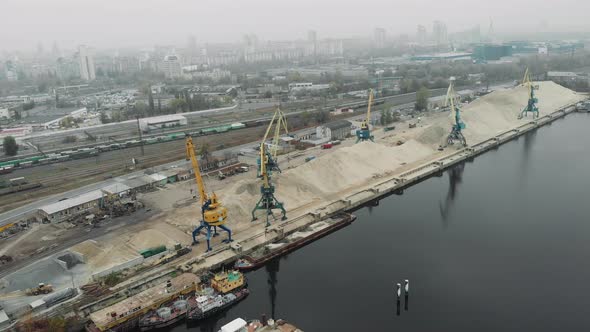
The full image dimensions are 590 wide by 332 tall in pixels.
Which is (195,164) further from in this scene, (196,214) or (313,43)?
(313,43)

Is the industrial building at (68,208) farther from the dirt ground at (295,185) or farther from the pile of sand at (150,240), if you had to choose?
the pile of sand at (150,240)

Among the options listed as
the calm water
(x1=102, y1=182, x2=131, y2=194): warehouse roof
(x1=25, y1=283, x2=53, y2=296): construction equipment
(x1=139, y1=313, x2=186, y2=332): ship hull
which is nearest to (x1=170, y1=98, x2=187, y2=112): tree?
(x1=102, y1=182, x2=131, y2=194): warehouse roof

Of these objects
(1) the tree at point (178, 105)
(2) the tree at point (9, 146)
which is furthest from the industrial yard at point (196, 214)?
(1) the tree at point (178, 105)

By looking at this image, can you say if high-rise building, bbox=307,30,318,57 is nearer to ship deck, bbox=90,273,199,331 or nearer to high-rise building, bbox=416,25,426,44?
high-rise building, bbox=416,25,426,44

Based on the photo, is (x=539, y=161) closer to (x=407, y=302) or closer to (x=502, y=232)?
(x=502, y=232)

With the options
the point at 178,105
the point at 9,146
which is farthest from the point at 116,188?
the point at 178,105

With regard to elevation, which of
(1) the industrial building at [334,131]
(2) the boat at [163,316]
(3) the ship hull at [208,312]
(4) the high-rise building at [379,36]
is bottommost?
(3) the ship hull at [208,312]
